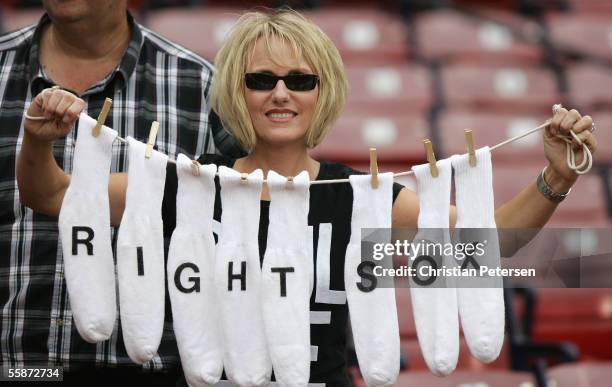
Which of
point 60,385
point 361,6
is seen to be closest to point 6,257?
point 60,385

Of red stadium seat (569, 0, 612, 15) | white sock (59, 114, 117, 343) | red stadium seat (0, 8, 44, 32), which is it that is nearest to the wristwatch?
white sock (59, 114, 117, 343)

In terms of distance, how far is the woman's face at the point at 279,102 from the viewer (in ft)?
6.97

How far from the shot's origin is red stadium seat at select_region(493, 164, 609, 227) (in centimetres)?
443

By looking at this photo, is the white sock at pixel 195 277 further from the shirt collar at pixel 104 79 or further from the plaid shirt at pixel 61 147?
the shirt collar at pixel 104 79

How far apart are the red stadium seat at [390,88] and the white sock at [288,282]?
293 centimetres

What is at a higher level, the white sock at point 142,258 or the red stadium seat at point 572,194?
the red stadium seat at point 572,194

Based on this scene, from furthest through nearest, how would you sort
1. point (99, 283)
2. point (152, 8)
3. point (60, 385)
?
1. point (152, 8)
2. point (60, 385)
3. point (99, 283)

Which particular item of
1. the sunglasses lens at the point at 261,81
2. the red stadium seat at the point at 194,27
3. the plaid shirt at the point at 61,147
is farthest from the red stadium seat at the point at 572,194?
the sunglasses lens at the point at 261,81

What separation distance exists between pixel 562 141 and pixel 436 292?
0.37 metres

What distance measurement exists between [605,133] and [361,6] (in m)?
1.83

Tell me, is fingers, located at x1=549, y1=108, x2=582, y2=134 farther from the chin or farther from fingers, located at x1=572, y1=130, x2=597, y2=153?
the chin

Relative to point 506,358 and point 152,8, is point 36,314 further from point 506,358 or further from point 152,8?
point 152,8

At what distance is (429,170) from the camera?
206cm

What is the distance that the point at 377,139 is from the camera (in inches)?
185
